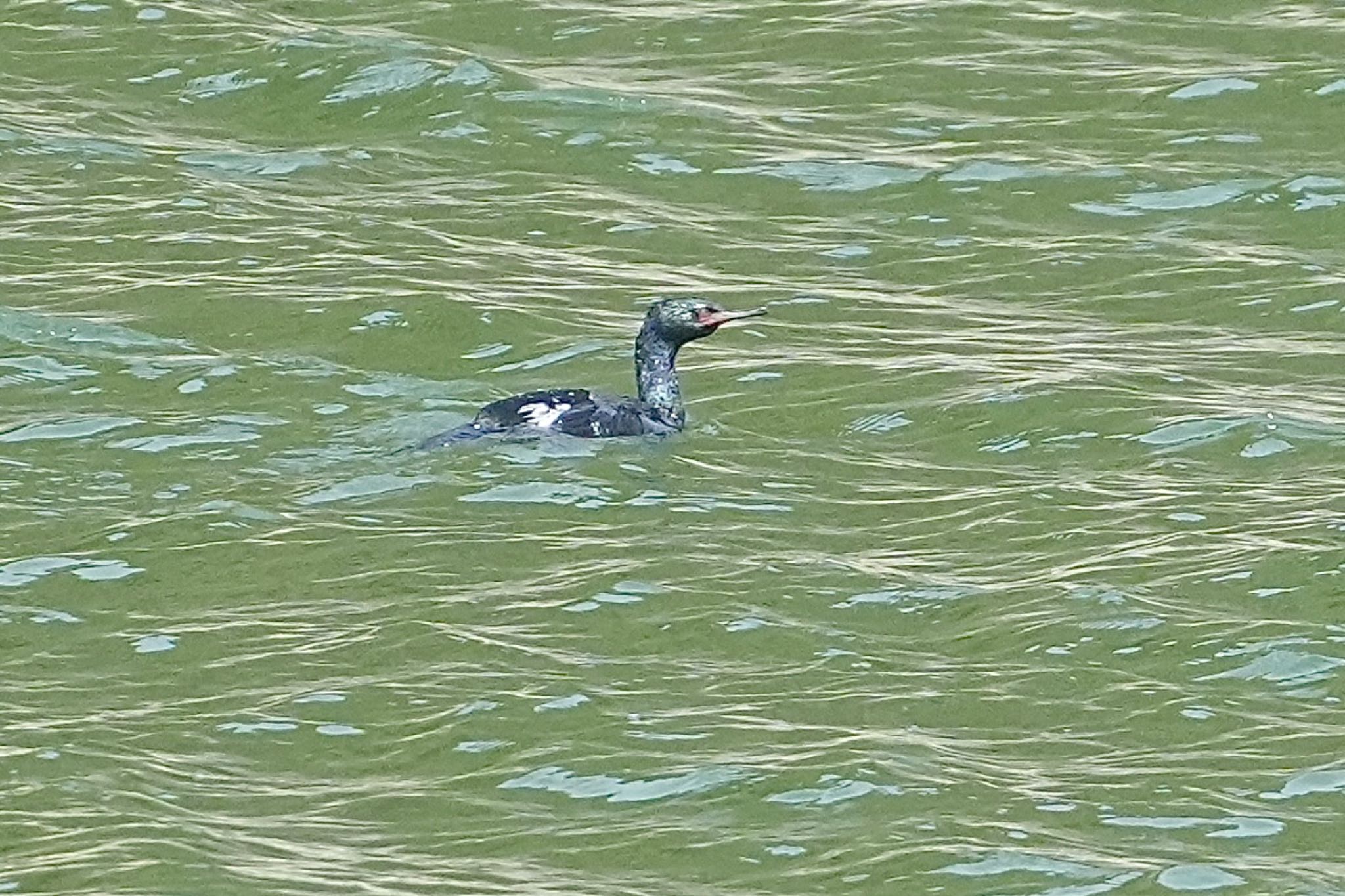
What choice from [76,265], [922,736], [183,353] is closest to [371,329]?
[183,353]

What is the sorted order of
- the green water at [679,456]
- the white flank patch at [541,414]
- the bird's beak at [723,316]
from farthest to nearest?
the bird's beak at [723,316] < the white flank patch at [541,414] < the green water at [679,456]

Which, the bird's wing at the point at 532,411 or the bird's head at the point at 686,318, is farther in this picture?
the bird's head at the point at 686,318

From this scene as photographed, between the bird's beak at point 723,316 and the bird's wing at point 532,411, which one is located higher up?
the bird's beak at point 723,316

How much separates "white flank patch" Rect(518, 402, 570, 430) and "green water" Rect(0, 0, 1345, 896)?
10 cm

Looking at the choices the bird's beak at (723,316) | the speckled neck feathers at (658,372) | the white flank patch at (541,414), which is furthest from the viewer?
the bird's beak at (723,316)

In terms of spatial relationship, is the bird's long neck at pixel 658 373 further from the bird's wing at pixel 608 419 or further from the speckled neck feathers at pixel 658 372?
the bird's wing at pixel 608 419

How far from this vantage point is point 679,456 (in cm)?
1487

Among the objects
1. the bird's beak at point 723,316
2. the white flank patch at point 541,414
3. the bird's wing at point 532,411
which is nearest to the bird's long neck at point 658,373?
the bird's beak at point 723,316

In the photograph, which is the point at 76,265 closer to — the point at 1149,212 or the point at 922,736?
the point at 1149,212

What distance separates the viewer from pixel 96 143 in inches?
782

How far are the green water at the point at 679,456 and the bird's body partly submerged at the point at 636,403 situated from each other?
0.43ft

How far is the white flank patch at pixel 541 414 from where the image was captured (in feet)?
47.5

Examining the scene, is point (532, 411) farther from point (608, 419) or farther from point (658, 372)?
point (658, 372)

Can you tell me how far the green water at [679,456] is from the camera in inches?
426
